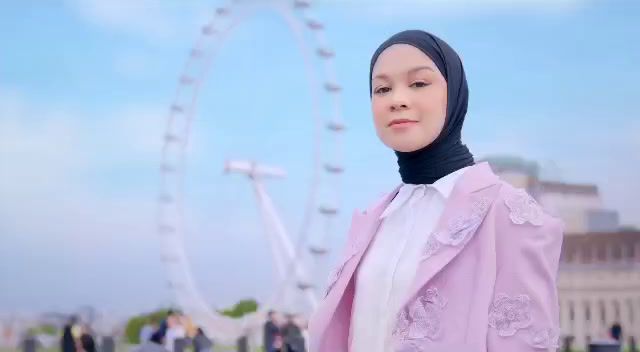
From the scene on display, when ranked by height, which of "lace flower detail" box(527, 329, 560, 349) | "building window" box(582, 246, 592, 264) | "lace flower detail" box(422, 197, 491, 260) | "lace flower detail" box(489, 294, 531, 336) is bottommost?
"lace flower detail" box(527, 329, 560, 349)

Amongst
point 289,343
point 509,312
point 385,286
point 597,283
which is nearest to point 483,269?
point 509,312

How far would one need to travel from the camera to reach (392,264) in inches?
68.5

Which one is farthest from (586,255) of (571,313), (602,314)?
(571,313)

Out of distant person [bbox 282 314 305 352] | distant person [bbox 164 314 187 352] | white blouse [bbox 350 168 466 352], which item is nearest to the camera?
white blouse [bbox 350 168 466 352]

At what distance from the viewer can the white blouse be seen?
1690mm

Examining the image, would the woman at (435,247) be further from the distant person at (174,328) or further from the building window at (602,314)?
the building window at (602,314)

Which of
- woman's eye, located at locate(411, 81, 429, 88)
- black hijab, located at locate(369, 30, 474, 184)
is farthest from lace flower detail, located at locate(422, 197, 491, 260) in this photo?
woman's eye, located at locate(411, 81, 429, 88)

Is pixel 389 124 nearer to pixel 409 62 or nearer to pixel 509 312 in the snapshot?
pixel 409 62

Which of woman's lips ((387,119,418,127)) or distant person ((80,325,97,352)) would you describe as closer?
woman's lips ((387,119,418,127))

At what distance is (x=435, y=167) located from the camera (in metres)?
1.75

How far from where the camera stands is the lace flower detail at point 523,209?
1.61 metres

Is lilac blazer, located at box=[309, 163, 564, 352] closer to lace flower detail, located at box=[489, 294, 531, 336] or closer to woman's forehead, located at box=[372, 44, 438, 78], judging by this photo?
lace flower detail, located at box=[489, 294, 531, 336]

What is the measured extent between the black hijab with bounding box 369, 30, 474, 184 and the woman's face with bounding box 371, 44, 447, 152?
0.01 meters

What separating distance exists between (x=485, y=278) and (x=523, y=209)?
14cm
